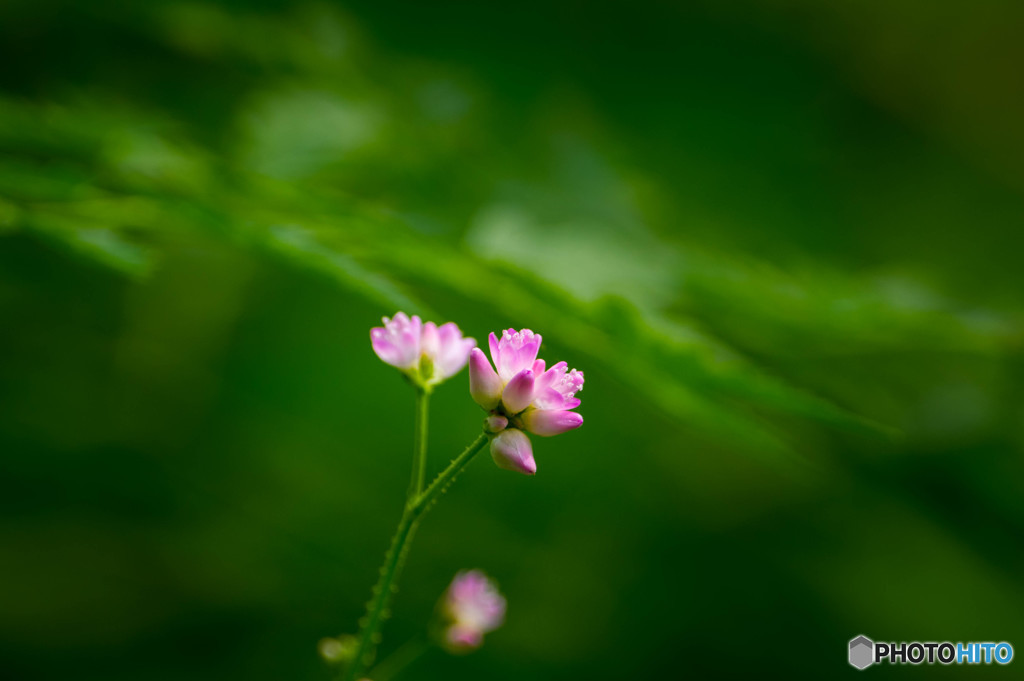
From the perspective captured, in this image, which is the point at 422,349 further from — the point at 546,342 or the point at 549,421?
the point at 546,342

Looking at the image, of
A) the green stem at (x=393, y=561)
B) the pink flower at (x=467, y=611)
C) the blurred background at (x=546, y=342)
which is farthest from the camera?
the blurred background at (x=546, y=342)

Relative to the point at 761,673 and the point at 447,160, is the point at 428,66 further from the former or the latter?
the point at 761,673

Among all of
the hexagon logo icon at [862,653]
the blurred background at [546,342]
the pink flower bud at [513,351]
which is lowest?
the pink flower bud at [513,351]

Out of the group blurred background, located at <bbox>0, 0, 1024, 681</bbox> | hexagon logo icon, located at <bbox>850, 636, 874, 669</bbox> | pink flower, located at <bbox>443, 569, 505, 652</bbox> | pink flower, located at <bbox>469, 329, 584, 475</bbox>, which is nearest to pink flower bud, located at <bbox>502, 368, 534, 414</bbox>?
pink flower, located at <bbox>469, 329, 584, 475</bbox>

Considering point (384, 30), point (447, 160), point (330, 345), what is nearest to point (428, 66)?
point (384, 30)

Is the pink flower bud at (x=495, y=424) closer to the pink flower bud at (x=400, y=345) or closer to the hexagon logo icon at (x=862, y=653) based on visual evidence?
the pink flower bud at (x=400, y=345)

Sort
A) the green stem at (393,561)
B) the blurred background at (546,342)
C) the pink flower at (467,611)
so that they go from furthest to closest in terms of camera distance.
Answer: the blurred background at (546,342)
the pink flower at (467,611)
the green stem at (393,561)

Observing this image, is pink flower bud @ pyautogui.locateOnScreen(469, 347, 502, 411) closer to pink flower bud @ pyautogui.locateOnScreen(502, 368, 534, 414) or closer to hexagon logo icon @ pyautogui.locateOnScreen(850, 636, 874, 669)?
pink flower bud @ pyautogui.locateOnScreen(502, 368, 534, 414)

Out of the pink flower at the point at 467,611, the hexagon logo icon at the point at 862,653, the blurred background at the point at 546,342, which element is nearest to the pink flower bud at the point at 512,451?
the pink flower at the point at 467,611
